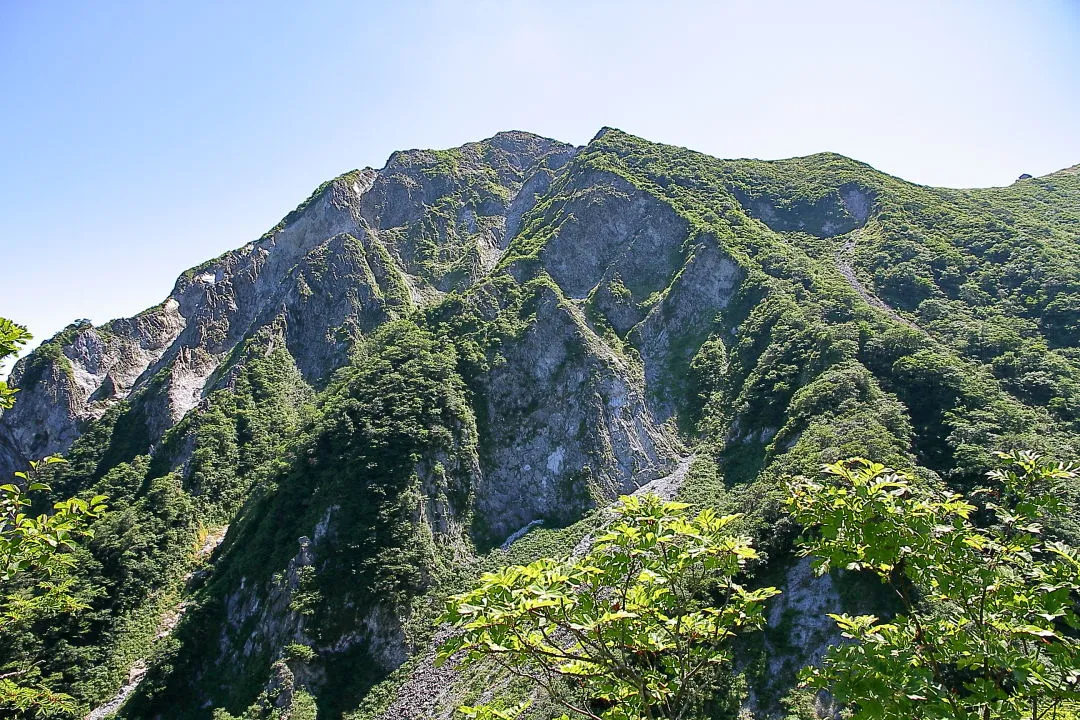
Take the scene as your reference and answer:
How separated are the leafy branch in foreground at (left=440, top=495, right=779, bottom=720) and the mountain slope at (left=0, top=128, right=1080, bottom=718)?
23718 millimetres

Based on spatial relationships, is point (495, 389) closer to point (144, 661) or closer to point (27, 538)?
point (144, 661)

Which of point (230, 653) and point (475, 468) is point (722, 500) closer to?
point (475, 468)

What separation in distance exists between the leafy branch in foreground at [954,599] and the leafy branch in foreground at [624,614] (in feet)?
3.44

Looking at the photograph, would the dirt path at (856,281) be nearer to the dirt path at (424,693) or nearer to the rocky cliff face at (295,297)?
the dirt path at (424,693)

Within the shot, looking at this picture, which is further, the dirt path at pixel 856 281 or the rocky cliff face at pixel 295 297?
the rocky cliff face at pixel 295 297

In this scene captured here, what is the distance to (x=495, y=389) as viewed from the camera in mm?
65938

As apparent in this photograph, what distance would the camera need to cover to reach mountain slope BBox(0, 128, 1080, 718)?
41.6 m

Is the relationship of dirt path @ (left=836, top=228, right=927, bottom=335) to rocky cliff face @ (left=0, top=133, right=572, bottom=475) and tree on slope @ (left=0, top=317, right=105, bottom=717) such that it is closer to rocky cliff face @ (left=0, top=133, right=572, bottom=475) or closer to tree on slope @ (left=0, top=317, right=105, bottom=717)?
rocky cliff face @ (left=0, top=133, right=572, bottom=475)

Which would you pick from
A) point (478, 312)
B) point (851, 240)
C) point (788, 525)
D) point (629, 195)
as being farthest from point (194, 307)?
point (851, 240)

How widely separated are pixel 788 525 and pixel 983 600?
28.0 m

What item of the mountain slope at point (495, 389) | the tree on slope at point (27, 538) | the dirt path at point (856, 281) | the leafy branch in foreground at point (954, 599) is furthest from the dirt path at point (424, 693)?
the dirt path at point (856, 281)

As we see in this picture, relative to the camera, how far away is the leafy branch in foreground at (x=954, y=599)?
5145 mm

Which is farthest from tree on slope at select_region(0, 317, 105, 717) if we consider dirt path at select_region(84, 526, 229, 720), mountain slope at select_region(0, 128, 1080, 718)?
dirt path at select_region(84, 526, 229, 720)

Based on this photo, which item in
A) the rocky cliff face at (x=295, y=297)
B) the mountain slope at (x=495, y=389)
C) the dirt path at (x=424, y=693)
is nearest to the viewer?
the dirt path at (x=424, y=693)
